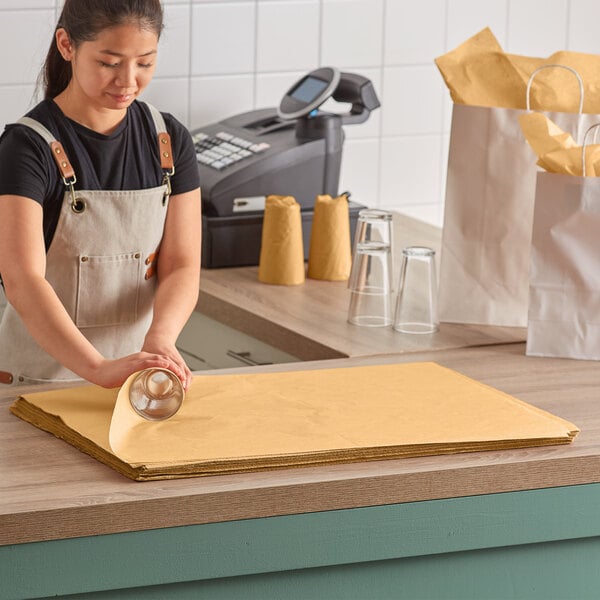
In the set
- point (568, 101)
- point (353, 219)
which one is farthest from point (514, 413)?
point (353, 219)

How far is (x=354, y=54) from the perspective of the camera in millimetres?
2850

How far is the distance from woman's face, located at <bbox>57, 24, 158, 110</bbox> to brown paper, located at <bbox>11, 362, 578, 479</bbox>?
391mm

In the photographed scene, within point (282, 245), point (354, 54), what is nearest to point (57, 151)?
point (282, 245)

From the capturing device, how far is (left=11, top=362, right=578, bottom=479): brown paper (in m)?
1.33

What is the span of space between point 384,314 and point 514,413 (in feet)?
1.64

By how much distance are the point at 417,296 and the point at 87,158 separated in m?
0.56

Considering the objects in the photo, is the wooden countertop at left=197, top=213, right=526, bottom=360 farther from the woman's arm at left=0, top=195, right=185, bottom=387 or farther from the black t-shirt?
the woman's arm at left=0, top=195, right=185, bottom=387

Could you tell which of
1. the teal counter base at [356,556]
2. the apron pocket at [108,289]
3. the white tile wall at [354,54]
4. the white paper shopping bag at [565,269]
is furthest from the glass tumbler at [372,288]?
the white tile wall at [354,54]

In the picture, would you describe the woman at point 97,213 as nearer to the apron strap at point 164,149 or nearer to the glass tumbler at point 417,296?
the apron strap at point 164,149

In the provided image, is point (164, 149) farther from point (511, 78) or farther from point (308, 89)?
point (308, 89)

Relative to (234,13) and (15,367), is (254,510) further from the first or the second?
(234,13)

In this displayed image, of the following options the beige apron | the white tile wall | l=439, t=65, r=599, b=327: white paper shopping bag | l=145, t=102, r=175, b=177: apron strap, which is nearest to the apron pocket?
the beige apron

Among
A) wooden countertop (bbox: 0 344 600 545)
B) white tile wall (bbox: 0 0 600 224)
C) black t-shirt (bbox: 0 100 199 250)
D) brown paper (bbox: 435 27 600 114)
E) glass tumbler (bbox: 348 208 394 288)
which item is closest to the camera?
Result: wooden countertop (bbox: 0 344 600 545)

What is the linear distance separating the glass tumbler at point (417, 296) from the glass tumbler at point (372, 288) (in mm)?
32
